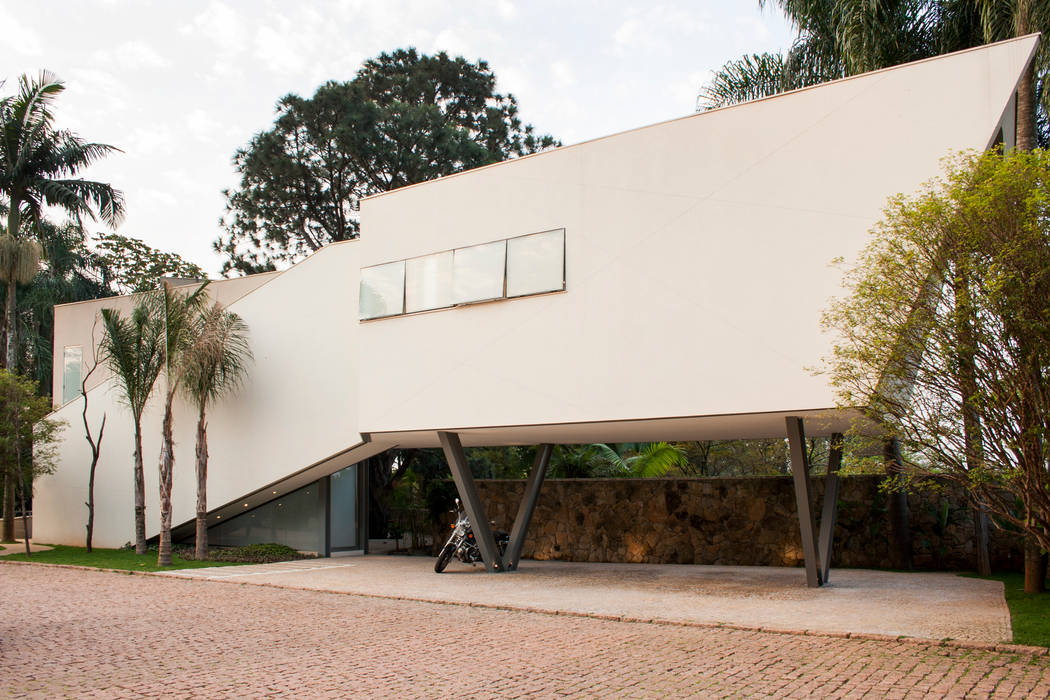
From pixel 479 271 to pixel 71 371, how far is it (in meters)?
14.3

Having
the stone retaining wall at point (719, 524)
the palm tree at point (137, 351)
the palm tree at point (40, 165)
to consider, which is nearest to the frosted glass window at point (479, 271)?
the stone retaining wall at point (719, 524)

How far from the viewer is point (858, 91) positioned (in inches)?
403

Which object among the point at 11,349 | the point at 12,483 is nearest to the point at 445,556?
the point at 12,483

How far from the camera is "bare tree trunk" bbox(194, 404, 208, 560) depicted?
53.0 feet

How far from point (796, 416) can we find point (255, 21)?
9.98 metres

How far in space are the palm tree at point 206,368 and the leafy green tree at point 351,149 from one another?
39.2ft

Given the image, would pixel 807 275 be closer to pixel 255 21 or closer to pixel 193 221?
pixel 255 21

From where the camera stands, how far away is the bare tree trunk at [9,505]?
19500 mm

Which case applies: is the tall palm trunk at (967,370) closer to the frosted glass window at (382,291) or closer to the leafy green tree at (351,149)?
the frosted glass window at (382,291)

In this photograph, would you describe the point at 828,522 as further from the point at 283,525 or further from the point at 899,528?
the point at 283,525

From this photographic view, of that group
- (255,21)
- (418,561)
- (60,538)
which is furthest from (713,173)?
(60,538)

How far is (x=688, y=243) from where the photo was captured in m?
11.2

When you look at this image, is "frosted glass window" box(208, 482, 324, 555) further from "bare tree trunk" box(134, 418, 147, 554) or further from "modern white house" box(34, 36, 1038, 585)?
"bare tree trunk" box(134, 418, 147, 554)

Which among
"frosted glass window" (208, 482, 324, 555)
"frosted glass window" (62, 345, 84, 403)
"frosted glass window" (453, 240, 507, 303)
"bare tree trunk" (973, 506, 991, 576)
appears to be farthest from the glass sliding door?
"bare tree trunk" (973, 506, 991, 576)
